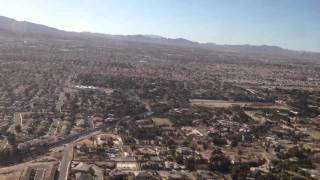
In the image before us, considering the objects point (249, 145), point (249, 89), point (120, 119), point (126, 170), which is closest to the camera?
point (126, 170)

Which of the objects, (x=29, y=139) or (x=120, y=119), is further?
(x=120, y=119)

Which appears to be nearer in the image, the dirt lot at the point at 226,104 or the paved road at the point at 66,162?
the paved road at the point at 66,162

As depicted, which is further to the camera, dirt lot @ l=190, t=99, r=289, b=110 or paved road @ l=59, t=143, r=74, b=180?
dirt lot @ l=190, t=99, r=289, b=110

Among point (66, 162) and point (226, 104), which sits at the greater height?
point (66, 162)

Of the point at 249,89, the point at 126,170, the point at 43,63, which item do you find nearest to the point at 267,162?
the point at 126,170

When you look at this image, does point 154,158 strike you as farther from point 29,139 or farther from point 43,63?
point 43,63

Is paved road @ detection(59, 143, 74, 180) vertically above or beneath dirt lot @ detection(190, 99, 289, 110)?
above

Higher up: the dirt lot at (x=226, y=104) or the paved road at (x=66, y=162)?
the paved road at (x=66, y=162)

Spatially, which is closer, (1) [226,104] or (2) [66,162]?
(2) [66,162]
